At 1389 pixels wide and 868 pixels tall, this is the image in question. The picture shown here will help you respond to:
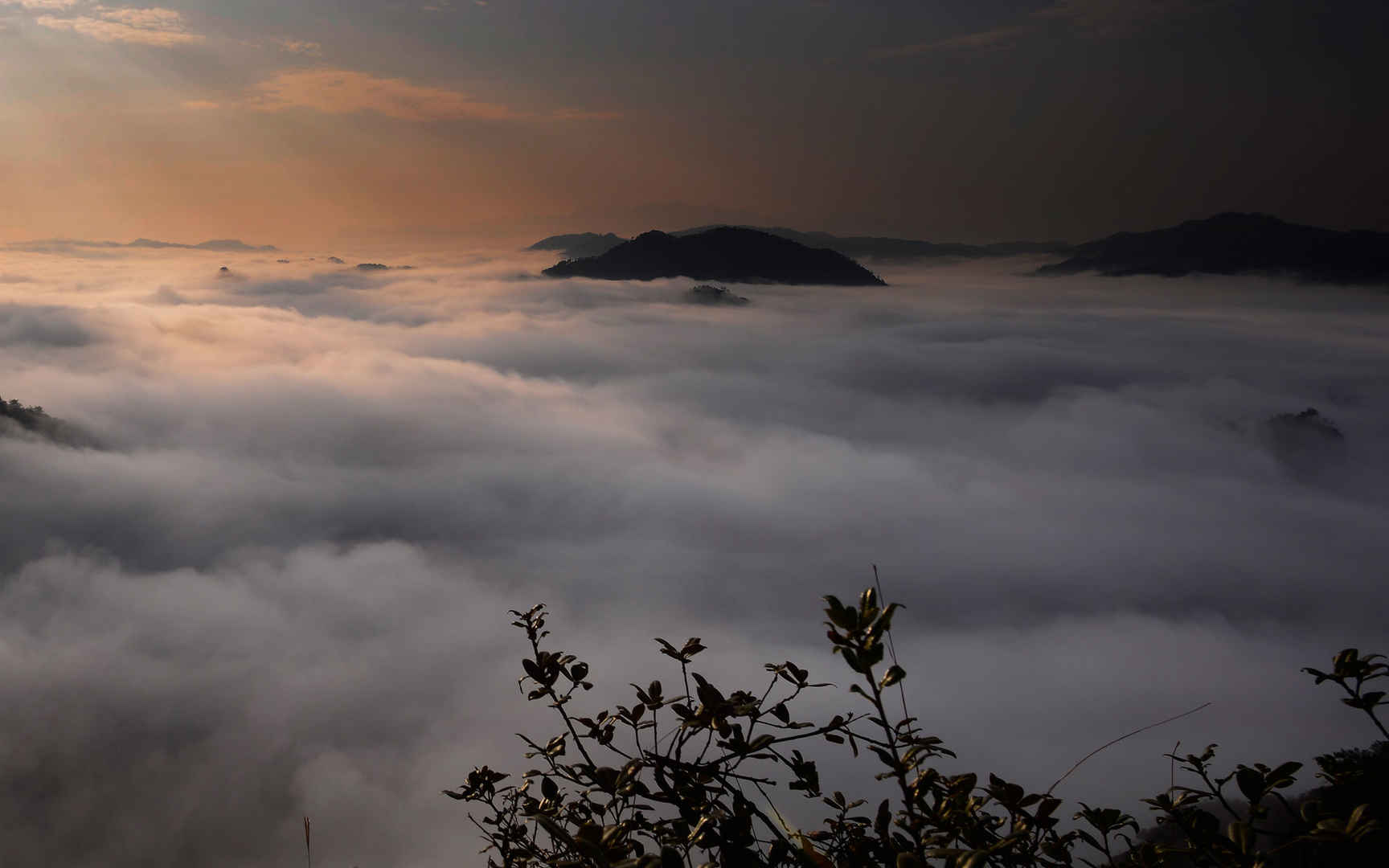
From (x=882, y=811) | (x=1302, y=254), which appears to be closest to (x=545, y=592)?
(x=882, y=811)

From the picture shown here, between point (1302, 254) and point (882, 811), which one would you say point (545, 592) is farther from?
point (1302, 254)

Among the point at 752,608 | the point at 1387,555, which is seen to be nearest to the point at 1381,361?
the point at 1387,555

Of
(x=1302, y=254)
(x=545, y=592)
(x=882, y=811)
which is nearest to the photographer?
(x=882, y=811)

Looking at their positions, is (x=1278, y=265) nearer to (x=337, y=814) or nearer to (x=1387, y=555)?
(x=1387, y=555)

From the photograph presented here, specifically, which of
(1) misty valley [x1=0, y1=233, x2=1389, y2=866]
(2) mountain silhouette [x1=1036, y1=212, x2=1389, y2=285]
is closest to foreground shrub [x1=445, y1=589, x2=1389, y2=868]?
(1) misty valley [x1=0, y1=233, x2=1389, y2=866]

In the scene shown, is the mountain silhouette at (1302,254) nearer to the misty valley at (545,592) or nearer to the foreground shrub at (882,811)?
the misty valley at (545,592)

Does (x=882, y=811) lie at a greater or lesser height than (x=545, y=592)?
greater

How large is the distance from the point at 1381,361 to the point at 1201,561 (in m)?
79.3

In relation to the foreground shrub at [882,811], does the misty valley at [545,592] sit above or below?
below

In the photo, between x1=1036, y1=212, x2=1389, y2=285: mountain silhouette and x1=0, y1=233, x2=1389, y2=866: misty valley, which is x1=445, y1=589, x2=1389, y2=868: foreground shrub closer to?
x1=0, y1=233, x2=1389, y2=866: misty valley

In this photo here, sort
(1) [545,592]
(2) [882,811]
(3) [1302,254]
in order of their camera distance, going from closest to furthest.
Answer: (2) [882,811] < (1) [545,592] < (3) [1302,254]

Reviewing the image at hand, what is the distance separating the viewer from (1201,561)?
514 ft

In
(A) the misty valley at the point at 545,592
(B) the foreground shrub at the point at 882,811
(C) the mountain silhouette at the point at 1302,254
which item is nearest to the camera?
(B) the foreground shrub at the point at 882,811

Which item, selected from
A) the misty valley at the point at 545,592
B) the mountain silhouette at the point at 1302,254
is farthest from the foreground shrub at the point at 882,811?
the mountain silhouette at the point at 1302,254
